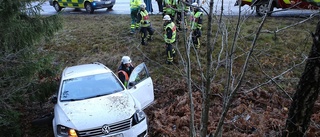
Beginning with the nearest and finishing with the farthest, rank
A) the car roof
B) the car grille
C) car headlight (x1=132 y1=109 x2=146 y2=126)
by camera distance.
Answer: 1. the car grille
2. car headlight (x1=132 y1=109 x2=146 y2=126)
3. the car roof

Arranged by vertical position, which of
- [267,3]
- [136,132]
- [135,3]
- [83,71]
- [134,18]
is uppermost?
[267,3]

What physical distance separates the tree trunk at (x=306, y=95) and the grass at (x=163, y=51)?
6.09ft

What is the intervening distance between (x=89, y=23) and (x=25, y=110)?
726 centimetres

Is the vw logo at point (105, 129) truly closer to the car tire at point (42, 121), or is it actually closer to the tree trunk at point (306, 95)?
the car tire at point (42, 121)

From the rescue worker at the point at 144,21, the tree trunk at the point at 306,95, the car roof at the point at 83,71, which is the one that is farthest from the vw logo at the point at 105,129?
the rescue worker at the point at 144,21

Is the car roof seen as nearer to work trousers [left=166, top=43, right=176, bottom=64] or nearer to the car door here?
the car door

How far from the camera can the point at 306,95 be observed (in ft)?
12.5

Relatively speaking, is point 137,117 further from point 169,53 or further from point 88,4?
point 88,4

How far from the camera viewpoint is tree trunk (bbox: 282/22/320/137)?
11.6 ft

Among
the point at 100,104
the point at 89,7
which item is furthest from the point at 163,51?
the point at 89,7

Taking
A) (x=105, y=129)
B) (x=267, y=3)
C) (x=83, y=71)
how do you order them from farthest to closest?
(x=83, y=71) → (x=105, y=129) → (x=267, y=3)

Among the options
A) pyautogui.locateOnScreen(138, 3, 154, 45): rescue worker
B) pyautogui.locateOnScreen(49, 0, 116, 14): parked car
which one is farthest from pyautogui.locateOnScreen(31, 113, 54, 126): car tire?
pyautogui.locateOnScreen(49, 0, 116, 14): parked car

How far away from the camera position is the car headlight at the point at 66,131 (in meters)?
5.27

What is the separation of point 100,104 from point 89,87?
785mm
